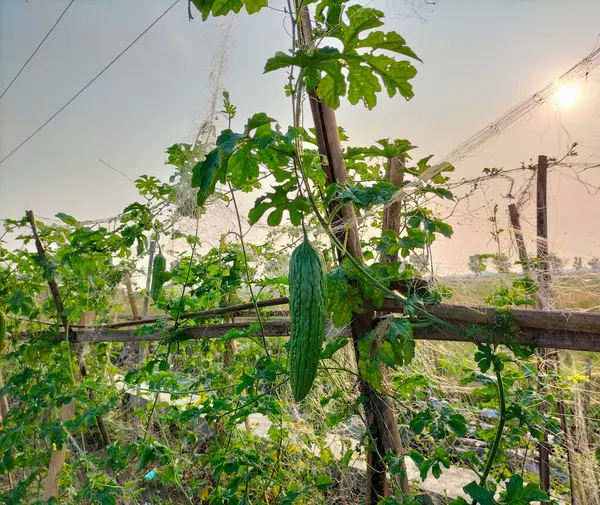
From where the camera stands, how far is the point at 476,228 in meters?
0.98

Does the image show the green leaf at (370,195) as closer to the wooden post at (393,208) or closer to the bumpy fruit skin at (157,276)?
the wooden post at (393,208)

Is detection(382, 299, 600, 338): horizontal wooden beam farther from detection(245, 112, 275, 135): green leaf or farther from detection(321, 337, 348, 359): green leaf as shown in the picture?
detection(245, 112, 275, 135): green leaf

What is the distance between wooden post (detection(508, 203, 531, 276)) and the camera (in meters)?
0.88

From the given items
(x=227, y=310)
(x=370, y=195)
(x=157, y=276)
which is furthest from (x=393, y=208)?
(x=157, y=276)

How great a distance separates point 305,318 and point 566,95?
0.75 m

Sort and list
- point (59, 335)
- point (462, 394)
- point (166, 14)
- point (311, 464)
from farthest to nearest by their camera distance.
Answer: point (59, 335) → point (166, 14) → point (311, 464) → point (462, 394)

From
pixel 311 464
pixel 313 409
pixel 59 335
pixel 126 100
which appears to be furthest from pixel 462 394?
pixel 126 100

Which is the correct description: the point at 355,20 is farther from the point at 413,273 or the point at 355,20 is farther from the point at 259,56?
the point at 259,56

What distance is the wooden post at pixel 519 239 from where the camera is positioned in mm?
880

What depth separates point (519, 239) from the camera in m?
0.95

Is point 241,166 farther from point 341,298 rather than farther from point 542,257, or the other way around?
point 542,257

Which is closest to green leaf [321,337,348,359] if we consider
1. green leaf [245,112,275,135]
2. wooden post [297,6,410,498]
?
wooden post [297,6,410,498]

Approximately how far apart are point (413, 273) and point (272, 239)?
748 mm

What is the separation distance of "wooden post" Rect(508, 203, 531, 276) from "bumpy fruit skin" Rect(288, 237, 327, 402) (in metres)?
0.51
